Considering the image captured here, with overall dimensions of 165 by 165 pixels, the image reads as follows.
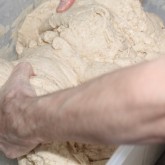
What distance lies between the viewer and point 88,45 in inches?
Result: 45.1

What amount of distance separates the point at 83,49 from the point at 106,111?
1.91ft

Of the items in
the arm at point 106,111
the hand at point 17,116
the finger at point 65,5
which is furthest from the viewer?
the finger at point 65,5

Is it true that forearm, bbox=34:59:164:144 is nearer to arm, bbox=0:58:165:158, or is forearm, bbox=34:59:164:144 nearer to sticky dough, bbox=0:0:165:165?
arm, bbox=0:58:165:158

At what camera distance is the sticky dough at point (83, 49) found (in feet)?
3.34

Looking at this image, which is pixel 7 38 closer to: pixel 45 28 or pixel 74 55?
pixel 45 28

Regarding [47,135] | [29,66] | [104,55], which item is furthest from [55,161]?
[104,55]

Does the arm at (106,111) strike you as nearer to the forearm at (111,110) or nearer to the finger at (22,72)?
the forearm at (111,110)

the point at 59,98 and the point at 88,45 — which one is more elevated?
the point at 59,98

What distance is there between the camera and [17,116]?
0.84 m

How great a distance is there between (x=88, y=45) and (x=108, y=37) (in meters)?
0.07

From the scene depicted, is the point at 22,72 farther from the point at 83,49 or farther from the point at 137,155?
the point at 137,155

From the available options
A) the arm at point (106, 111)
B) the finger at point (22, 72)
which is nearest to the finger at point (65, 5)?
the finger at point (22, 72)

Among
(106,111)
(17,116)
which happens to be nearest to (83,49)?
(17,116)

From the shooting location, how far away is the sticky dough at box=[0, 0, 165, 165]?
102 cm
